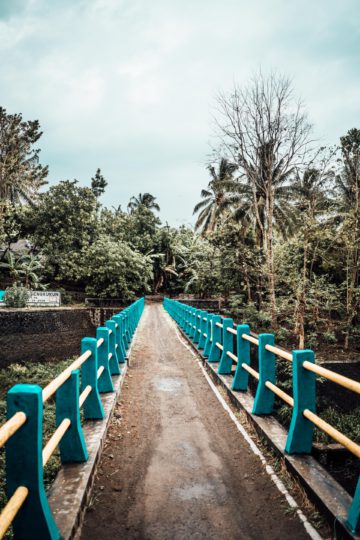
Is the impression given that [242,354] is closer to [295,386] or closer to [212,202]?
[295,386]

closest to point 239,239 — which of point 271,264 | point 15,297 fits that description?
point 271,264

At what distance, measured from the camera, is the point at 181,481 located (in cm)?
303

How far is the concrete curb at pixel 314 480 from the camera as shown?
2.25m

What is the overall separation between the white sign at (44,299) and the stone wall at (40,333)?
3.15 metres

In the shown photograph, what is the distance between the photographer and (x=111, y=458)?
3484 millimetres

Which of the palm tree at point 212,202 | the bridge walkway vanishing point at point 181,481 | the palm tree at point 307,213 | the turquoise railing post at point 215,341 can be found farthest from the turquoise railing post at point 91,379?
the palm tree at point 212,202

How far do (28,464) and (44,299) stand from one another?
2106 cm

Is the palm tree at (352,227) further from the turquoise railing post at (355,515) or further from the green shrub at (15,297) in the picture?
the green shrub at (15,297)

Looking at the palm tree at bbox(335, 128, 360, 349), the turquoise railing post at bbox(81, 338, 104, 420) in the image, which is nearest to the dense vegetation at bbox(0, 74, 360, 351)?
the palm tree at bbox(335, 128, 360, 349)

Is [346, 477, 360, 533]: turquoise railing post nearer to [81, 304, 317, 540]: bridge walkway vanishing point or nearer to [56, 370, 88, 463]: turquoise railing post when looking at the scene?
[81, 304, 317, 540]: bridge walkway vanishing point

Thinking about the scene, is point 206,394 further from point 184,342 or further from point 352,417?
point 184,342

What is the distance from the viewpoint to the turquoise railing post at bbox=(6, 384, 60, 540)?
75.2 inches

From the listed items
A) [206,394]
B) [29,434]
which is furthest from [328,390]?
[29,434]

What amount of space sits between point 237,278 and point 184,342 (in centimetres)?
734
